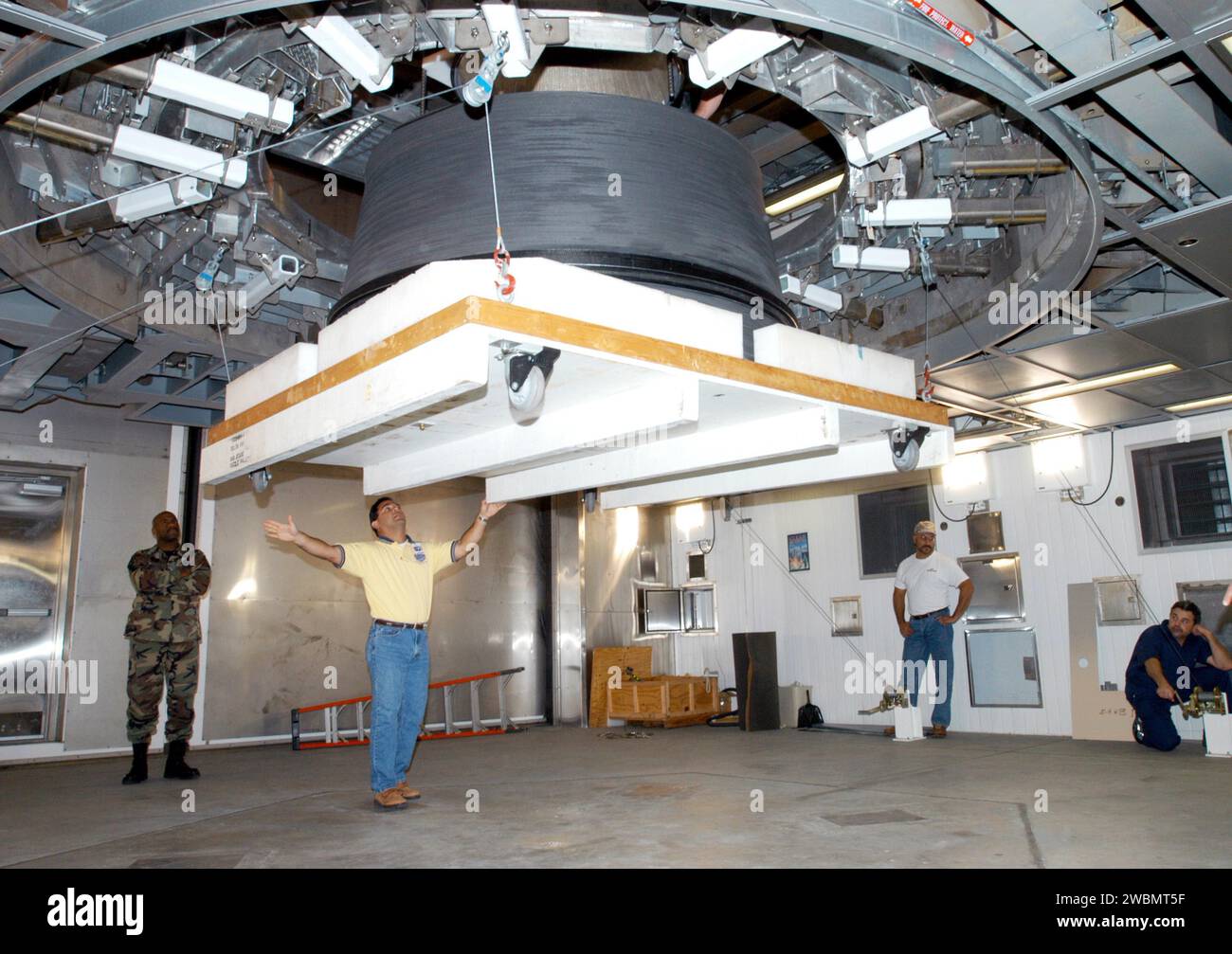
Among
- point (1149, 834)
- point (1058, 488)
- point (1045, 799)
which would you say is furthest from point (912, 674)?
point (1149, 834)

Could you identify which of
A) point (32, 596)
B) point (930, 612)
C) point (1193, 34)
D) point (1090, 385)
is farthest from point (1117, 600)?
point (32, 596)

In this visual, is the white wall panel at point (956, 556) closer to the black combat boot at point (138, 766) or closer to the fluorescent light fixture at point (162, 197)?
the black combat boot at point (138, 766)

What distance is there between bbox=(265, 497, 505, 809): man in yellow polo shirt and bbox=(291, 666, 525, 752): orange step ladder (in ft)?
10.9

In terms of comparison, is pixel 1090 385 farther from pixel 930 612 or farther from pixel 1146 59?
pixel 1146 59

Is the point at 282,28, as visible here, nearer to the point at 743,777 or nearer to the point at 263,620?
the point at 743,777

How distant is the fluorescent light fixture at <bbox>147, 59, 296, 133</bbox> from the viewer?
4.15 metres

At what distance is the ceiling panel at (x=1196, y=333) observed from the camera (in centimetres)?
649

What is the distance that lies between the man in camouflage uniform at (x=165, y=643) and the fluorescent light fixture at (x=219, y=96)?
12.3 ft

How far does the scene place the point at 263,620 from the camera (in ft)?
31.1

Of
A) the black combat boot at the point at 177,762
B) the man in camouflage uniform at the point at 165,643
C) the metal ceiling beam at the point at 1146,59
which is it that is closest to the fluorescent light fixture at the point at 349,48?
the metal ceiling beam at the point at 1146,59

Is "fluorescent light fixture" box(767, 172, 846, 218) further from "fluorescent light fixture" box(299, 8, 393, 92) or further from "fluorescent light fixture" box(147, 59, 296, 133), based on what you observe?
"fluorescent light fixture" box(147, 59, 296, 133)

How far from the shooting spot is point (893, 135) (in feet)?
15.8

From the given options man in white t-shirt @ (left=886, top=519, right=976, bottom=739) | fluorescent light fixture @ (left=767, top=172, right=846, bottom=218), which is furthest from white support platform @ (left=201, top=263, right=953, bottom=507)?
man in white t-shirt @ (left=886, top=519, right=976, bottom=739)

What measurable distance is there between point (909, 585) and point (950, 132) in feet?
17.6
